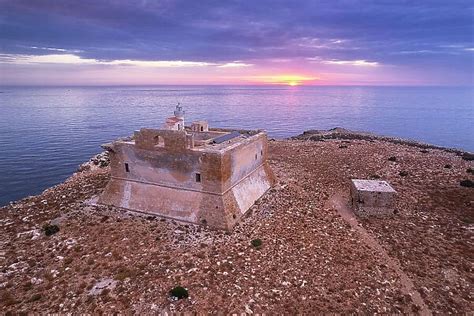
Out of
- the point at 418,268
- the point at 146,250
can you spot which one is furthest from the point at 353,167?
the point at 146,250

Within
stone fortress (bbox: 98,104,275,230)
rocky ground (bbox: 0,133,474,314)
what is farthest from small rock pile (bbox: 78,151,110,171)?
stone fortress (bbox: 98,104,275,230)

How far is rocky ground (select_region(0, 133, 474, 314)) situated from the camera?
14.7 m

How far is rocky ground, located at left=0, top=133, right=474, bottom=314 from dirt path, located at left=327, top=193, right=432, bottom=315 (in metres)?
0.07

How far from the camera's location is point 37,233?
2111cm

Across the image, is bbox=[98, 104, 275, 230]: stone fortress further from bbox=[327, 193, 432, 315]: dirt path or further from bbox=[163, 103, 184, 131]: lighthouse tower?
bbox=[327, 193, 432, 315]: dirt path

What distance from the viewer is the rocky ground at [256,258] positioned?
1466 cm

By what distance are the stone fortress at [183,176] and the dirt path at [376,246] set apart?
6.72 m

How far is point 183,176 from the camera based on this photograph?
848 inches

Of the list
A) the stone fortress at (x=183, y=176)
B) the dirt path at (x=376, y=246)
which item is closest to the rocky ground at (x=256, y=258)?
the dirt path at (x=376, y=246)

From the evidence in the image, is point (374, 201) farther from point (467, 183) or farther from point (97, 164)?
point (97, 164)

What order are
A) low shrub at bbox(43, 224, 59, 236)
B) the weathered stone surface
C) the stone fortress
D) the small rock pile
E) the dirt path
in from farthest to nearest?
the small rock pile
the weathered stone surface
low shrub at bbox(43, 224, 59, 236)
the stone fortress
the dirt path

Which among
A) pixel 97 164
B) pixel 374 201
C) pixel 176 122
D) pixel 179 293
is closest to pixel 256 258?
pixel 179 293

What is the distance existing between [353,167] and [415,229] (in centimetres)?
1378

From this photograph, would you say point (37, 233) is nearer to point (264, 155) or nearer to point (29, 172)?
point (264, 155)
